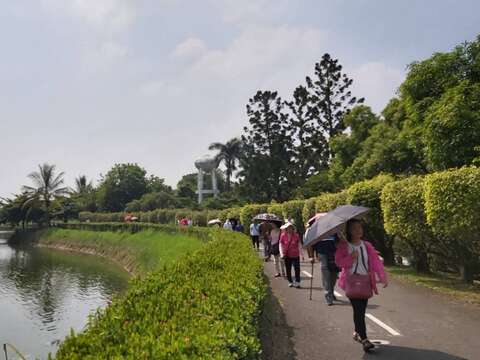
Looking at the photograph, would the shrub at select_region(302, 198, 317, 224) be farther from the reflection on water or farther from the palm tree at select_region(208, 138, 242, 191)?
the palm tree at select_region(208, 138, 242, 191)

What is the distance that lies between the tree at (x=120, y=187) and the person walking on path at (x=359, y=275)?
292 feet

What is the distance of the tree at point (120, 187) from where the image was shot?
93062 millimetres

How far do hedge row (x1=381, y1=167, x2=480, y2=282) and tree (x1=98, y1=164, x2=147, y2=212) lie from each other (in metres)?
81.9

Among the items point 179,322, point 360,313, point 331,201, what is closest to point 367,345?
point 360,313

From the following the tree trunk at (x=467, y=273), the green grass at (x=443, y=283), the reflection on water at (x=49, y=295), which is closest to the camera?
the green grass at (x=443, y=283)

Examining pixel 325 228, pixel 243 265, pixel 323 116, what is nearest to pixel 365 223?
pixel 243 265

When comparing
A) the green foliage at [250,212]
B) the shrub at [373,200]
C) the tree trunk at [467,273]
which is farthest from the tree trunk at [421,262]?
the green foliage at [250,212]

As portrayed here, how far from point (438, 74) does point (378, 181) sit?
5869 millimetres

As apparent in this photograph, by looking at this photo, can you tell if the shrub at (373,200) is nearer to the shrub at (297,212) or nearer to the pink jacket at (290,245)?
the pink jacket at (290,245)

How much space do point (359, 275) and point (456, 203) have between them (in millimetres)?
5368

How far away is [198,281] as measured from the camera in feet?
24.9

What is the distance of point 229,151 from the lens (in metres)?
80.6

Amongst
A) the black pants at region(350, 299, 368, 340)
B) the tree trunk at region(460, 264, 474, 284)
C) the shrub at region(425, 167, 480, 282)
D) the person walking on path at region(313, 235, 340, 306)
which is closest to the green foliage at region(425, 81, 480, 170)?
the tree trunk at region(460, 264, 474, 284)

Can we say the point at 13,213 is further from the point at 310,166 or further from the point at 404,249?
the point at 404,249
